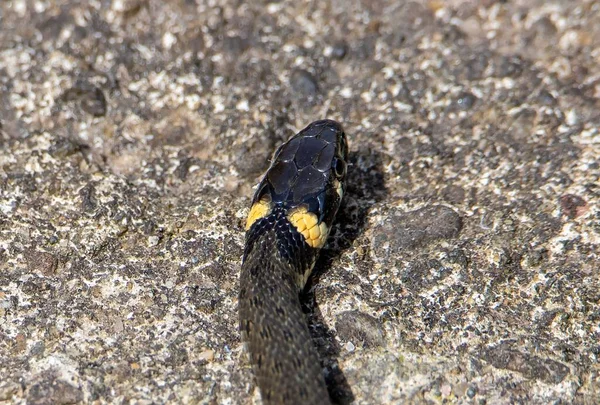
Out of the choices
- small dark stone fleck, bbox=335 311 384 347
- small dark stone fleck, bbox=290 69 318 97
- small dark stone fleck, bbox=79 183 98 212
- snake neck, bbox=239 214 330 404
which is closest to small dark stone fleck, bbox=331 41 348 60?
small dark stone fleck, bbox=290 69 318 97

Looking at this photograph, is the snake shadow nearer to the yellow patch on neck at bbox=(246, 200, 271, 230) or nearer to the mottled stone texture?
the mottled stone texture

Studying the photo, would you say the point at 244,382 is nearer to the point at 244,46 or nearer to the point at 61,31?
the point at 244,46

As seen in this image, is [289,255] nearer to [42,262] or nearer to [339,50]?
[42,262]

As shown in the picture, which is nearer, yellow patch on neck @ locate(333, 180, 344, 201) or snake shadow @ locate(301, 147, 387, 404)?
snake shadow @ locate(301, 147, 387, 404)

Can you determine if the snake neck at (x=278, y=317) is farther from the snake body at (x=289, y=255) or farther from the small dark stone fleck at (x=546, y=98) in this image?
the small dark stone fleck at (x=546, y=98)

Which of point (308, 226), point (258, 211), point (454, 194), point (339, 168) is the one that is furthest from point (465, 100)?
point (258, 211)

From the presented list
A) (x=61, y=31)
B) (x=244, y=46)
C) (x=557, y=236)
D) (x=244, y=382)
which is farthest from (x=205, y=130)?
(x=557, y=236)

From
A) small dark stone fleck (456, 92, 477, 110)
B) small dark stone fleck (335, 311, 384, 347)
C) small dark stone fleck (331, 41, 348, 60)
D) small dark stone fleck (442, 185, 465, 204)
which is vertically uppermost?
small dark stone fleck (331, 41, 348, 60)
